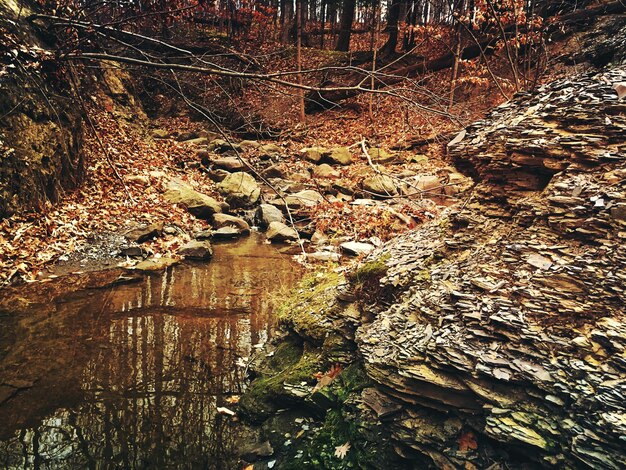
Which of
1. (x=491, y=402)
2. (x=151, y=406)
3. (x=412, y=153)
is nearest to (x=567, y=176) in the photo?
(x=491, y=402)

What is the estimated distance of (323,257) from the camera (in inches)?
304

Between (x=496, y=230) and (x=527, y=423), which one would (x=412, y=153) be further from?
(x=527, y=423)

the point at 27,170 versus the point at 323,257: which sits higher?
the point at 27,170

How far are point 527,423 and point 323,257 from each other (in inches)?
223

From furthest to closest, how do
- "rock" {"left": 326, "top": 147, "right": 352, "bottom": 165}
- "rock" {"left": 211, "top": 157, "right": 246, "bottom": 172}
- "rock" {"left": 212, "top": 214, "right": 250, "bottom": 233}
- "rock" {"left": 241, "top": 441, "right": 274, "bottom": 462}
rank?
"rock" {"left": 326, "top": 147, "right": 352, "bottom": 165}, "rock" {"left": 211, "top": 157, "right": 246, "bottom": 172}, "rock" {"left": 212, "top": 214, "right": 250, "bottom": 233}, "rock" {"left": 241, "top": 441, "right": 274, "bottom": 462}

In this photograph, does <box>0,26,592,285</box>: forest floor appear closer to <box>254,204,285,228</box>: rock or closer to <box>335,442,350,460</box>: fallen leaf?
<box>254,204,285,228</box>: rock

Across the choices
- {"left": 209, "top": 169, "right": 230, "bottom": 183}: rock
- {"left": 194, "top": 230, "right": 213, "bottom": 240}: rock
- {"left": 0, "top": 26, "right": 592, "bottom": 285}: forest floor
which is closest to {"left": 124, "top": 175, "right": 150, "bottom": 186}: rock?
{"left": 0, "top": 26, "right": 592, "bottom": 285}: forest floor

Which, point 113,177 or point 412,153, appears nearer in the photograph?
point 113,177

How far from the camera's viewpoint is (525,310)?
255 centimetres

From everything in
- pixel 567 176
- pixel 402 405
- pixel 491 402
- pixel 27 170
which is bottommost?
pixel 402 405

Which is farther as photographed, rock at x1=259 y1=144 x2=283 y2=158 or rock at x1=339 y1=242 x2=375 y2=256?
rock at x1=259 y1=144 x2=283 y2=158

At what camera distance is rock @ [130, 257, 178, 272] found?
7.09 meters

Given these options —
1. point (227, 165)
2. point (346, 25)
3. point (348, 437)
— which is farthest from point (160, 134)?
point (348, 437)

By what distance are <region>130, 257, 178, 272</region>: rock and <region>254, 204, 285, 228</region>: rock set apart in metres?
3.03
